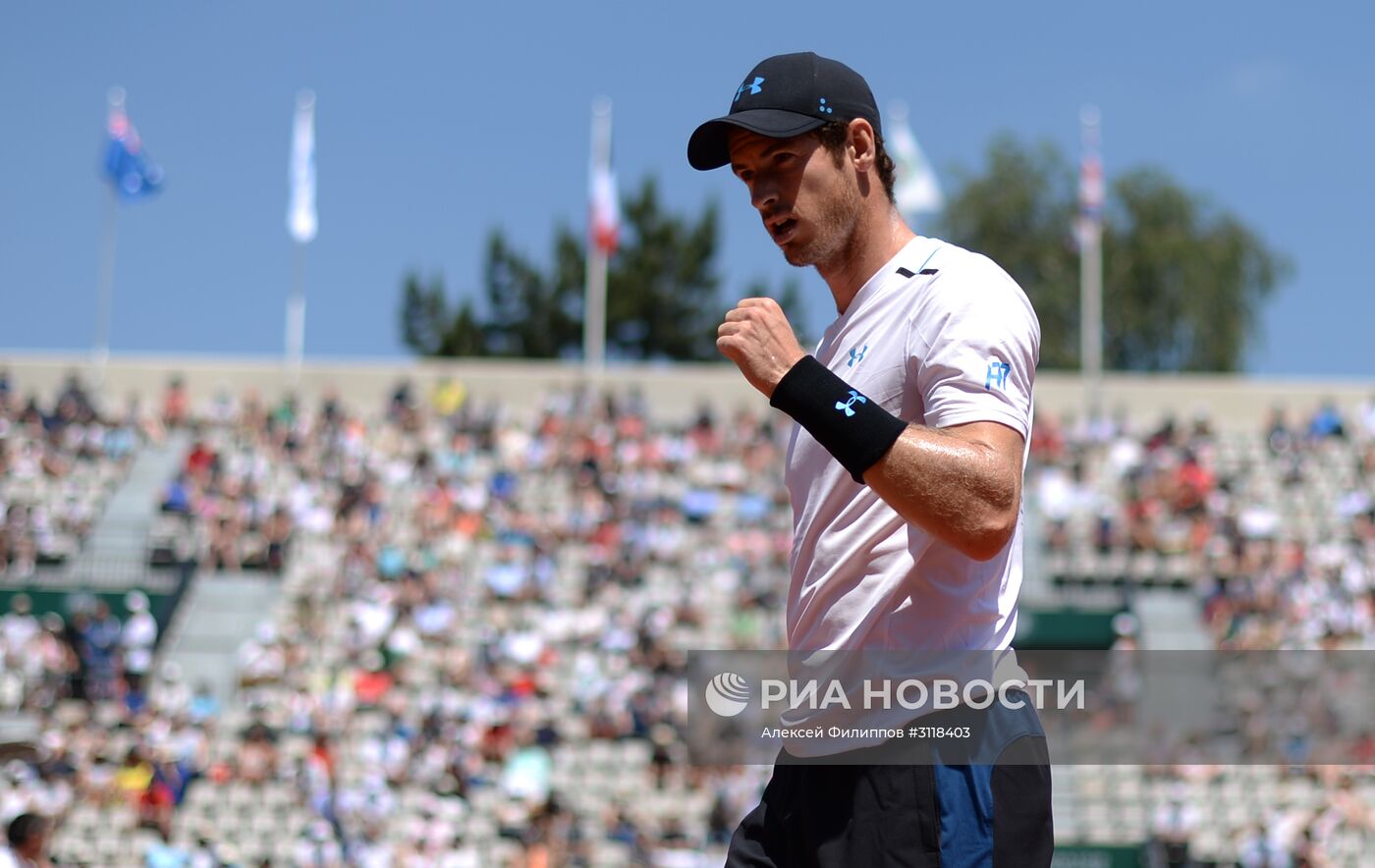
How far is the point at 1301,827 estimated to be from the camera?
17.0 metres

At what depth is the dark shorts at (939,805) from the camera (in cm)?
272

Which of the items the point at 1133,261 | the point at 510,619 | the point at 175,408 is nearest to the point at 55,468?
the point at 175,408

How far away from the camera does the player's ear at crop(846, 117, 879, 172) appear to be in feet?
9.86

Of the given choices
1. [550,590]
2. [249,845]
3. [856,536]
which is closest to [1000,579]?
[856,536]

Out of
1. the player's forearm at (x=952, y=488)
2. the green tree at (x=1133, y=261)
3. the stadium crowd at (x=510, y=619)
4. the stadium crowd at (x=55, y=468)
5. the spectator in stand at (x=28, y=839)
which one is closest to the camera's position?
the player's forearm at (x=952, y=488)

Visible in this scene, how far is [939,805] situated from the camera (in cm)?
273

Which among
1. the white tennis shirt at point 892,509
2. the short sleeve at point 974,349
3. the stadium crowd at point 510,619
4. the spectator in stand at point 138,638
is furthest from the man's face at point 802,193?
the spectator in stand at point 138,638

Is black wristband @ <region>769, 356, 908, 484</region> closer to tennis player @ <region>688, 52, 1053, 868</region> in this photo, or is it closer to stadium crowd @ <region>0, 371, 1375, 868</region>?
tennis player @ <region>688, 52, 1053, 868</region>

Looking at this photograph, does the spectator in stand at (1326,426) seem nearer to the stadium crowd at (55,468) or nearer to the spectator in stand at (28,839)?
the stadium crowd at (55,468)

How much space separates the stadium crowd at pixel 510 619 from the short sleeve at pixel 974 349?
12605 mm

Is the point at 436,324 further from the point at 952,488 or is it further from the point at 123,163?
the point at 952,488

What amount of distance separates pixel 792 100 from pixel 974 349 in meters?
0.59

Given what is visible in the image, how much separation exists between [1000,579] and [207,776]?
16.3 m

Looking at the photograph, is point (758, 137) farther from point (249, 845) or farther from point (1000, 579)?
point (249, 845)
